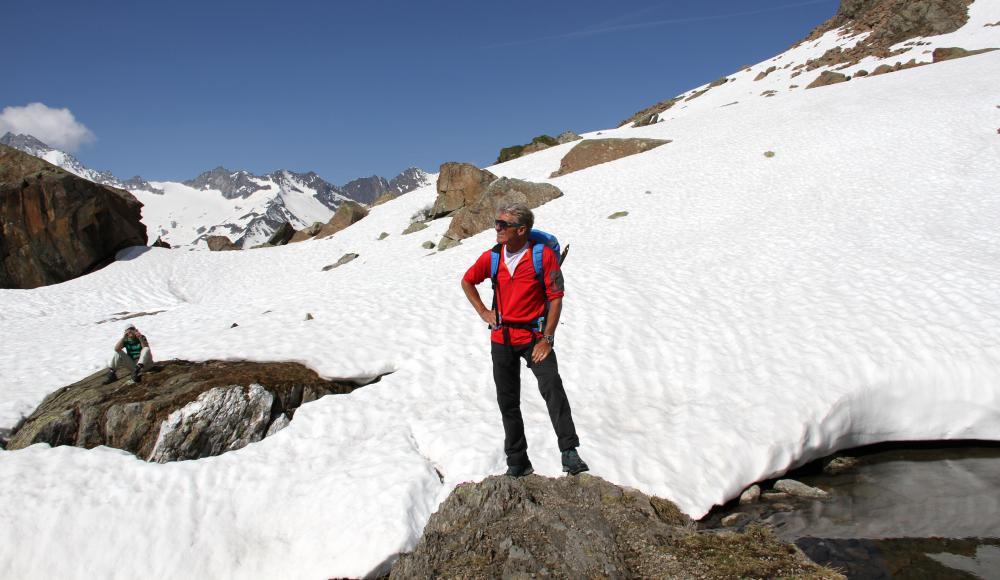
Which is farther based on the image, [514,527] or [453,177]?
[453,177]

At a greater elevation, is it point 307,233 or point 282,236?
point 282,236

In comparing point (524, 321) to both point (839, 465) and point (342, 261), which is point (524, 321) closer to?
point (839, 465)

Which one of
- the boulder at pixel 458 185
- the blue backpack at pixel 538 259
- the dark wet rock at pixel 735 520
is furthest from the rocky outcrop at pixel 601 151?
the dark wet rock at pixel 735 520

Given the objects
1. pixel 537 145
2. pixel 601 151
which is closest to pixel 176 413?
pixel 601 151

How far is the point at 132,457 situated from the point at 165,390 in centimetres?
166

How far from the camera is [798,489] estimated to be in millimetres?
6910

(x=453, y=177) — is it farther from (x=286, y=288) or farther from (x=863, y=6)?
(x=863, y=6)

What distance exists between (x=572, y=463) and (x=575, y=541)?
1426mm

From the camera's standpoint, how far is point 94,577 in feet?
21.5

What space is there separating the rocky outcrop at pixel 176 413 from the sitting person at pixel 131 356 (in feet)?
1.20

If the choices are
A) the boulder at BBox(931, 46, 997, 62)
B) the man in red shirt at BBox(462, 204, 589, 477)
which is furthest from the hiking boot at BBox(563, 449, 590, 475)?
the boulder at BBox(931, 46, 997, 62)

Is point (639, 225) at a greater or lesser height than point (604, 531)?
greater

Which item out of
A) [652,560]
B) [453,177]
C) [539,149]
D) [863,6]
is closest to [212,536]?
[652,560]

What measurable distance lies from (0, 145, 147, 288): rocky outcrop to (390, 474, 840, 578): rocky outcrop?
1560 inches
